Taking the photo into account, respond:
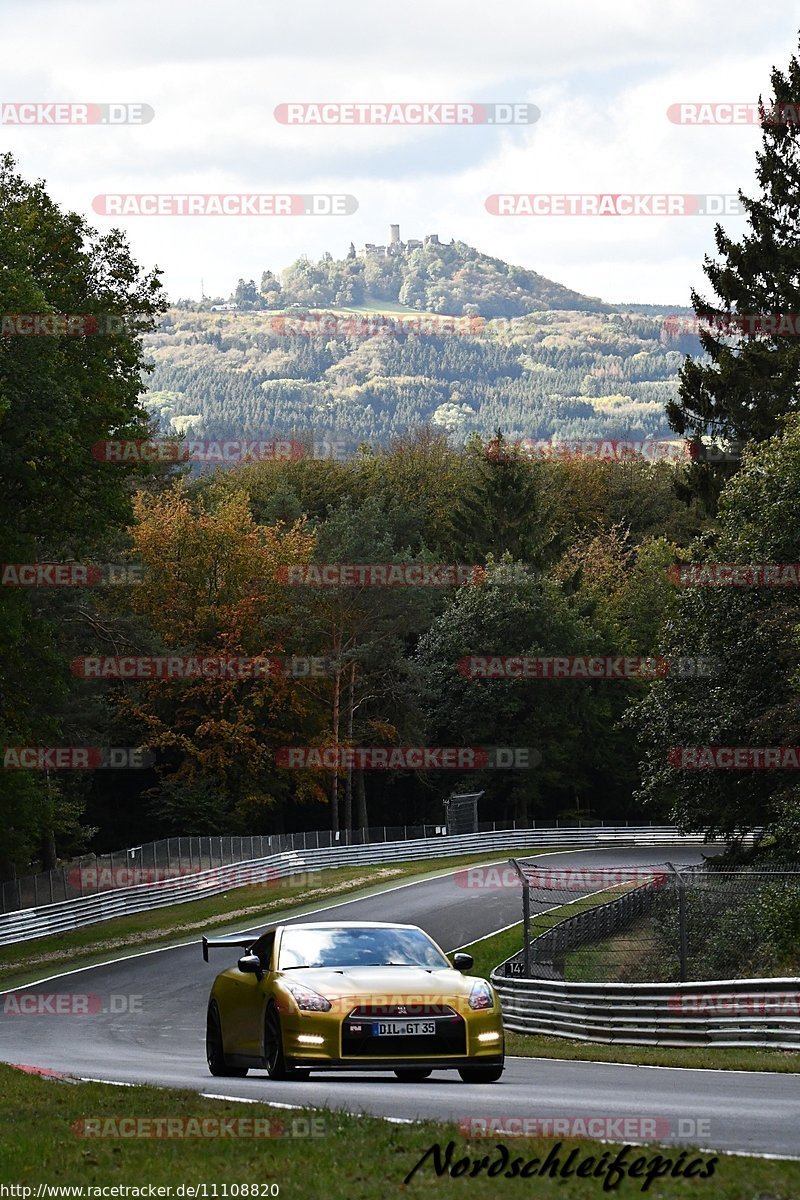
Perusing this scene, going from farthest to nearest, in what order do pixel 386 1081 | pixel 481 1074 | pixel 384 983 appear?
pixel 386 1081 < pixel 481 1074 < pixel 384 983

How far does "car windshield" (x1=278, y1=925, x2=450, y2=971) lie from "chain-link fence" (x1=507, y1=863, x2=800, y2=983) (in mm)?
3646

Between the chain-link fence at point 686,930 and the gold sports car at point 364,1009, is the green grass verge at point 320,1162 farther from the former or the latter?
the chain-link fence at point 686,930

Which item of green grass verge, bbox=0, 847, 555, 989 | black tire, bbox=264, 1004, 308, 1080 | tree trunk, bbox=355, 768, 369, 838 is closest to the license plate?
black tire, bbox=264, 1004, 308, 1080

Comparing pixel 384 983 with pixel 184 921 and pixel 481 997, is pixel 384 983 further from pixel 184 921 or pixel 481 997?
pixel 184 921

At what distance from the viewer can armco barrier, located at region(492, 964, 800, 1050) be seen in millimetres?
17188

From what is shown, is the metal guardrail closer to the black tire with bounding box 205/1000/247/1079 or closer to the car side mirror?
the black tire with bounding box 205/1000/247/1079

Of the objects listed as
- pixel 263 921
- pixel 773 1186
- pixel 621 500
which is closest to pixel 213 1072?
pixel 773 1186

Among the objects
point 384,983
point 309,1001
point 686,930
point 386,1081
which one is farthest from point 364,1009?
point 686,930

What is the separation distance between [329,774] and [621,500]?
34657mm

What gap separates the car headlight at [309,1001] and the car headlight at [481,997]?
1145 millimetres

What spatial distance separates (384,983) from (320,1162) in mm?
4973

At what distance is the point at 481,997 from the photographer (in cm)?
1356

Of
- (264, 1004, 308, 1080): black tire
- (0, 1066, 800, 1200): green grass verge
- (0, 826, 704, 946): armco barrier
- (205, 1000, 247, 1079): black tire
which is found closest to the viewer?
(0, 1066, 800, 1200): green grass verge

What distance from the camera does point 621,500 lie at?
10581cm
